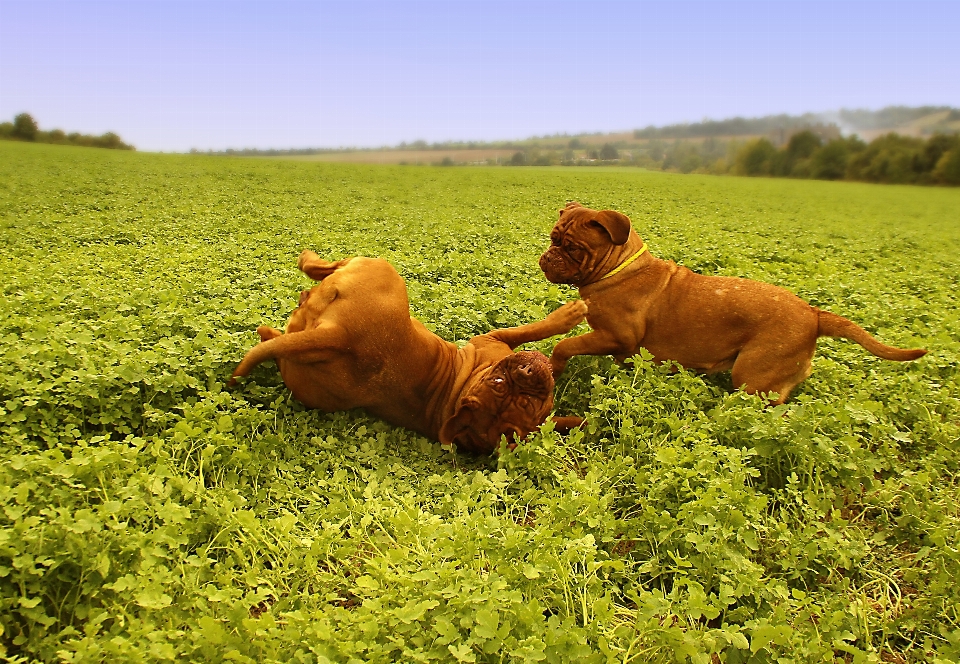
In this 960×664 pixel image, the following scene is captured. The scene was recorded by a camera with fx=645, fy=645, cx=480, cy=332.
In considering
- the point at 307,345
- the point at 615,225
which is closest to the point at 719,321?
the point at 615,225

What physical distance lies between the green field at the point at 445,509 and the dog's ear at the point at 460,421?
7.5 inches

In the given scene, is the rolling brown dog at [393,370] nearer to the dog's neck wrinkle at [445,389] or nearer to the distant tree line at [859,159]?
the dog's neck wrinkle at [445,389]

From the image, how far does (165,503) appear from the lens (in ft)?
11.0

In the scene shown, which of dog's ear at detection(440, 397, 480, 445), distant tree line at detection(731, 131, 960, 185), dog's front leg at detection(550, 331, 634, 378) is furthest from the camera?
distant tree line at detection(731, 131, 960, 185)

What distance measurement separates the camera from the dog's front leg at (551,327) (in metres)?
4.94

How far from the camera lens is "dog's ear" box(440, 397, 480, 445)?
4156 mm

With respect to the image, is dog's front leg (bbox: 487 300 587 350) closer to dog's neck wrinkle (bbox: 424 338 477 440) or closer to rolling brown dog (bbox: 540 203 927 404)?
rolling brown dog (bbox: 540 203 927 404)

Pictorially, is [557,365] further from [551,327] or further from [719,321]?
[719,321]

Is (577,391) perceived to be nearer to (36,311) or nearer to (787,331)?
(787,331)

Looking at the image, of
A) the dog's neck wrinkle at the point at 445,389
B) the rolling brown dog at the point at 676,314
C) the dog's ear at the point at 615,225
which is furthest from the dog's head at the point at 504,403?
the dog's ear at the point at 615,225

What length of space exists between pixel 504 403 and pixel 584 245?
1656mm

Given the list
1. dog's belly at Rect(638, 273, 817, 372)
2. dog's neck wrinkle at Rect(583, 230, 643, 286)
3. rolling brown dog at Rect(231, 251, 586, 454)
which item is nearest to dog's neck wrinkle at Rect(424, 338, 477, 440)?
rolling brown dog at Rect(231, 251, 586, 454)

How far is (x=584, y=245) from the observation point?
5.16 meters

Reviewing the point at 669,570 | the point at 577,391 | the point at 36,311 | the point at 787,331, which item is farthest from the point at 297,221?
the point at 669,570
